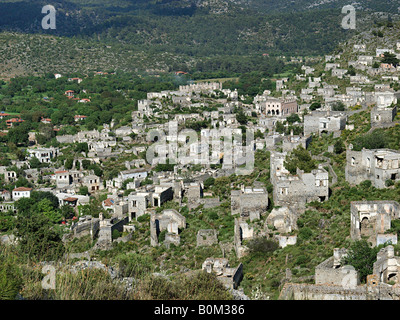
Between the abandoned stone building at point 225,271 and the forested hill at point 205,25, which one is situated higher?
the forested hill at point 205,25

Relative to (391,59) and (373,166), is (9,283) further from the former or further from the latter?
(391,59)

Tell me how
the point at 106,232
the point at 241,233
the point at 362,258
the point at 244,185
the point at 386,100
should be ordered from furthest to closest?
the point at 386,100 < the point at 244,185 < the point at 106,232 < the point at 241,233 < the point at 362,258

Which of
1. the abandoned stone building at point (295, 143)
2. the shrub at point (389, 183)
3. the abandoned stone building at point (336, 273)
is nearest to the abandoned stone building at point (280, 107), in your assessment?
the abandoned stone building at point (295, 143)

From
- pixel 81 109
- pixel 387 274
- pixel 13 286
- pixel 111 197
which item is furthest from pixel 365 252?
pixel 81 109

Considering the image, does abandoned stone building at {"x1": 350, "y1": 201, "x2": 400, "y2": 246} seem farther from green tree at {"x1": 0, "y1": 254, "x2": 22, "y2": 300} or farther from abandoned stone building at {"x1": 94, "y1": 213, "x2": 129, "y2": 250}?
abandoned stone building at {"x1": 94, "y1": 213, "x2": 129, "y2": 250}

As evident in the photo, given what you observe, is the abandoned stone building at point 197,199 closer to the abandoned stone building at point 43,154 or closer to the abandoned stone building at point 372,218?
the abandoned stone building at point 372,218

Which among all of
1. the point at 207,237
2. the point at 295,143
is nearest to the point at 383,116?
the point at 295,143
